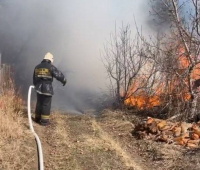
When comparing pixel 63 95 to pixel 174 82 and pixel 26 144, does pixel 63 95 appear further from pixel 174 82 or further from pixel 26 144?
pixel 26 144

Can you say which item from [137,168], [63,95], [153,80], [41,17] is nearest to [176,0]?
[153,80]

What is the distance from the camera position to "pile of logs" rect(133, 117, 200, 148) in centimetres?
705

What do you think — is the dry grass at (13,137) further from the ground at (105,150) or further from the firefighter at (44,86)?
the firefighter at (44,86)

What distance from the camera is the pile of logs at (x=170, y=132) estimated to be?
705cm

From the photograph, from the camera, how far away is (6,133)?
674cm

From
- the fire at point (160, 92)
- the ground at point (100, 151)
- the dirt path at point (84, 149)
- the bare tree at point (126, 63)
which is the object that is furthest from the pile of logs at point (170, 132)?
the bare tree at point (126, 63)

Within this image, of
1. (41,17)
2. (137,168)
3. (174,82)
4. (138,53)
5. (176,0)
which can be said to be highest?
(41,17)

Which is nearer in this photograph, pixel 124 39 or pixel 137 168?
pixel 137 168

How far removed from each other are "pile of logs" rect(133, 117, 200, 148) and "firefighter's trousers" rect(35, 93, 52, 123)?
2.25 metres

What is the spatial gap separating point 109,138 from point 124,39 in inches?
180

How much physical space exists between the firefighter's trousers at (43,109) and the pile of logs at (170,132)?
7.37 feet

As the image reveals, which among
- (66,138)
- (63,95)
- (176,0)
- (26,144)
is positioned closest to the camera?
(26,144)

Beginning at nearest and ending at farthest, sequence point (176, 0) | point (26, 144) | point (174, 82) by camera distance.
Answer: point (26, 144) < point (176, 0) < point (174, 82)

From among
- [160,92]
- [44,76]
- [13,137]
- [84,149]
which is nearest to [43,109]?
[44,76]
